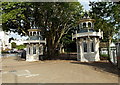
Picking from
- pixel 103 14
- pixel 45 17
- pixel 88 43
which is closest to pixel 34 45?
pixel 45 17

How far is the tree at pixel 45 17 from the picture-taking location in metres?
24.0

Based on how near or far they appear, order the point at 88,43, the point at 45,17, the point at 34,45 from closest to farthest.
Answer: the point at 88,43, the point at 45,17, the point at 34,45

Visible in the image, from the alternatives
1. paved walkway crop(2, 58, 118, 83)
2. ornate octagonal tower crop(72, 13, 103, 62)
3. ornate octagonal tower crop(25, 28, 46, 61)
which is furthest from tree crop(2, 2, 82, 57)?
paved walkway crop(2, 58, 118, 83)

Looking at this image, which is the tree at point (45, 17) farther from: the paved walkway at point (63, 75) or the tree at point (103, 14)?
the paved walkway at point (63, 75)

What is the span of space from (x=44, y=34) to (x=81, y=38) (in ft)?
31.4

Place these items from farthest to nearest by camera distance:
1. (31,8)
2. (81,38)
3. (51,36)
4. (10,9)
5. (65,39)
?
1. (65,39)
2. (51,36)
3. (31,8)
4. (10,9)
5. (81,38)

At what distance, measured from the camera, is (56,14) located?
88.0 ft

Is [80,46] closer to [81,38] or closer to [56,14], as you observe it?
[81,38]

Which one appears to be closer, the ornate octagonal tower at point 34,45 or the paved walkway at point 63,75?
the paved walkway at point 63,75

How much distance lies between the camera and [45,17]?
89.6 feet

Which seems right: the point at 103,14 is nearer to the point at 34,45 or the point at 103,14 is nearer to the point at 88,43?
the point at 88,43

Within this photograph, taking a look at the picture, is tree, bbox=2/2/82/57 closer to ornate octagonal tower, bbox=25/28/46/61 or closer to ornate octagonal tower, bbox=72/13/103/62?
ornate octagonal tower, bbox=25/28/46/61

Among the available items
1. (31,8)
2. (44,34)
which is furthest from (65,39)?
(31,8)

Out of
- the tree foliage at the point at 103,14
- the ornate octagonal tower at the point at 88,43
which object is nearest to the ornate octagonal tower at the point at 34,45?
the ornate octagonal tower at the point at 88,43
